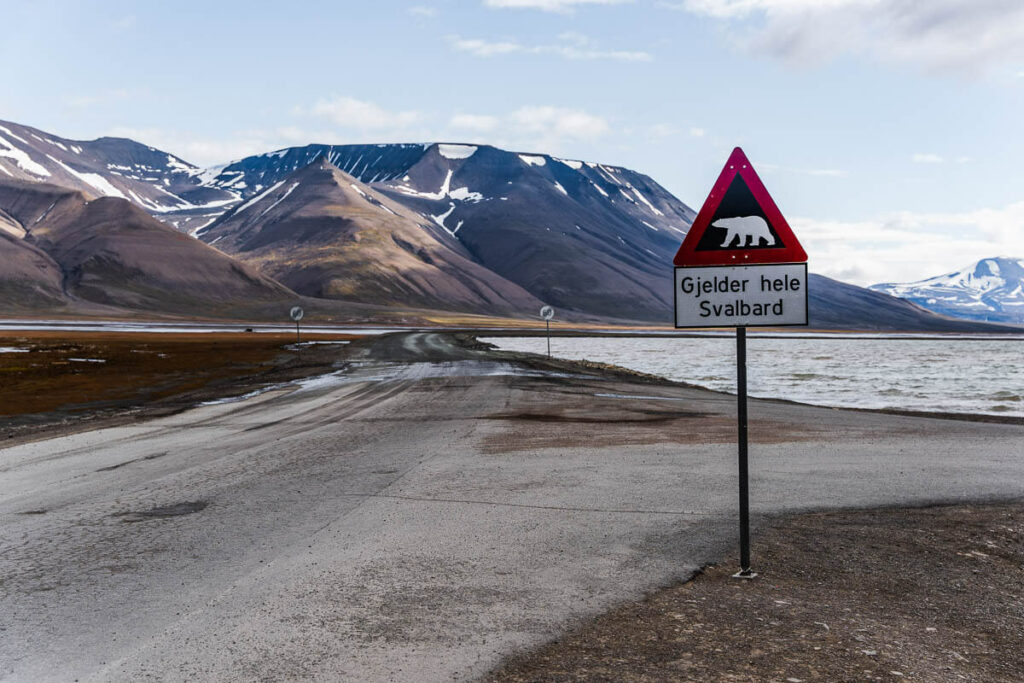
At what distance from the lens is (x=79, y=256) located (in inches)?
6742

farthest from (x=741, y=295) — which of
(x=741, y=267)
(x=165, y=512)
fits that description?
(x=165, y=512)

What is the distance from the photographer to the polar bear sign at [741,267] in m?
5.96

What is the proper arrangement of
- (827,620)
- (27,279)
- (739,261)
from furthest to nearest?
1. (27,279)
2. (739,261)
3. (827,620)

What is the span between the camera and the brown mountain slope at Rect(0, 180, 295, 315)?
15738 cm

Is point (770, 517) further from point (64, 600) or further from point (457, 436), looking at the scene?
point (457, 436)

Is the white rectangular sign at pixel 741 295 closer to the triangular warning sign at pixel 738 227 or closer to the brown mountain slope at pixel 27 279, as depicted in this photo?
the triangular warning sign at pixel 738 227

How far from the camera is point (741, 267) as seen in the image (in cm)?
606

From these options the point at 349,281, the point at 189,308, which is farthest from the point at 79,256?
the point at 349,281

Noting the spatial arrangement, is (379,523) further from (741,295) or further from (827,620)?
(827,620)

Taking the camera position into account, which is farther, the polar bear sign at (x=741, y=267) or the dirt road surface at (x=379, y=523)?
the polar bear sign at (x=741, y=267)

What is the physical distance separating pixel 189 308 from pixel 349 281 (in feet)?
149

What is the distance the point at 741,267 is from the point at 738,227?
30cm

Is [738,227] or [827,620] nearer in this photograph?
[827,620]

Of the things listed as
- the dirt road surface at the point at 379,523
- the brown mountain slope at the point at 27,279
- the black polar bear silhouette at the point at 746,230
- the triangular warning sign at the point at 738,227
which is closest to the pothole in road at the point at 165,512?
the dirt road surface at the point at 379,523
